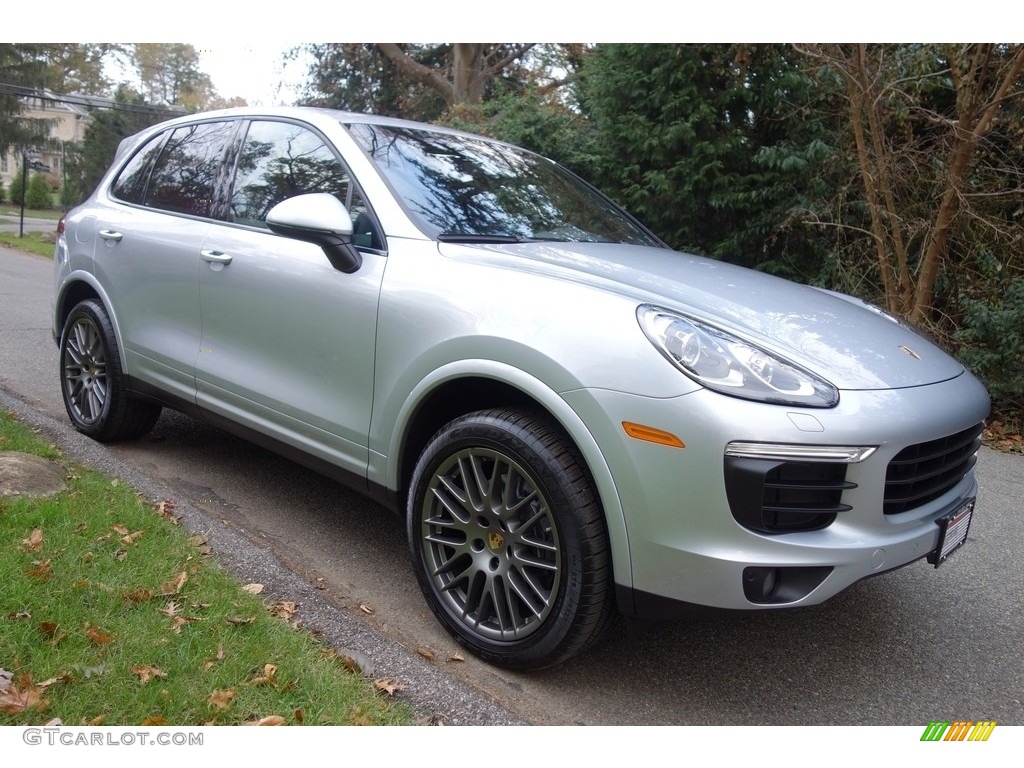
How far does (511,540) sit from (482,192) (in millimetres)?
1546

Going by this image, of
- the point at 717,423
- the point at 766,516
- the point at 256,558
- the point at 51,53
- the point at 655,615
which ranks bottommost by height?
the point at 256,558

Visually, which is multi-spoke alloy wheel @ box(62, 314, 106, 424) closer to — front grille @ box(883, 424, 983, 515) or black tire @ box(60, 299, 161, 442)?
black tire @ box(60, 299, 161, 442)

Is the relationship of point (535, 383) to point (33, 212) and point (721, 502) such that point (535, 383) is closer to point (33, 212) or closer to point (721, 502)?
point (721, 502)

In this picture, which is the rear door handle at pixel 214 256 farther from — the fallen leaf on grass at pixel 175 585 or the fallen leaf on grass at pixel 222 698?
the fallen leaf on grass at pixel 222 698

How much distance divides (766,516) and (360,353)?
5.11 ft

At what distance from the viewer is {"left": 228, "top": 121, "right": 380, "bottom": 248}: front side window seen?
3330mm

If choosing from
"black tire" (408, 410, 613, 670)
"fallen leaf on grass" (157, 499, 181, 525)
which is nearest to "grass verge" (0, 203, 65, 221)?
"fallen leaf on grass" (157, 499, 181, 525)

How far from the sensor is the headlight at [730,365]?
7.48ft

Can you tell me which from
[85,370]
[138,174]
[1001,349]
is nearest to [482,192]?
[138,174]

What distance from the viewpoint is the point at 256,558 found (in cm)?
325

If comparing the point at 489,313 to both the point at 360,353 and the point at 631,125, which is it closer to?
the point at 360,353

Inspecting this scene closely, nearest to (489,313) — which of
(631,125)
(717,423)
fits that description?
(717,423)

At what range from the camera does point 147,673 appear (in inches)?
93.7

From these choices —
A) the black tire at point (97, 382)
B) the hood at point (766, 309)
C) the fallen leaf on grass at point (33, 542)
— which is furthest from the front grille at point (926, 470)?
the black tire at point (97, 382)
